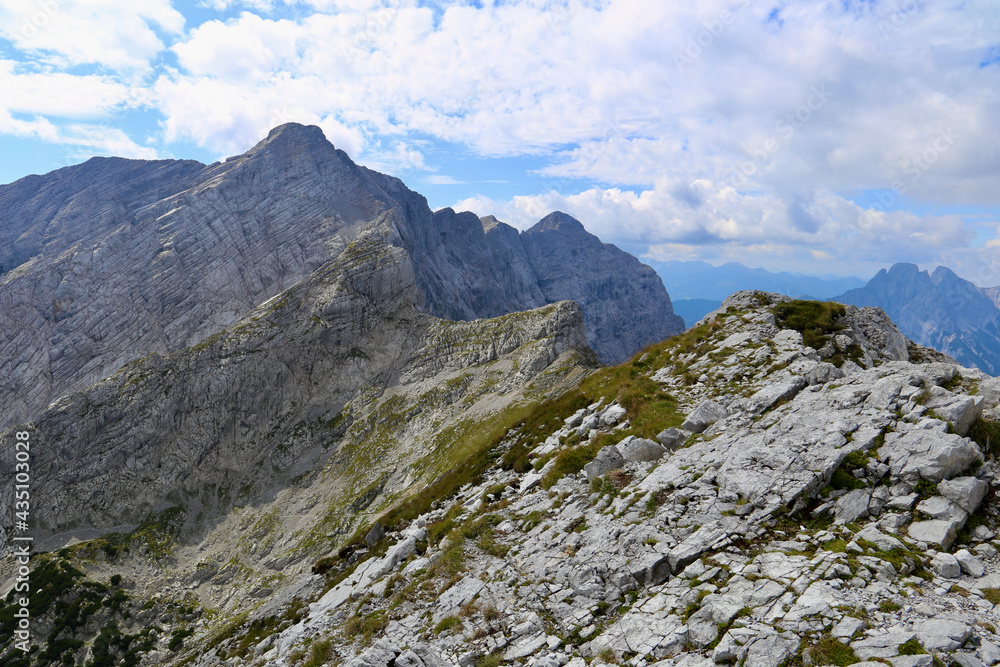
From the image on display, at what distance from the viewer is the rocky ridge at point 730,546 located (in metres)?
9.85

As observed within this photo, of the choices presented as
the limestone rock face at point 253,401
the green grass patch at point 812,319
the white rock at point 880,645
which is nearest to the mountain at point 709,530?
the white rock at point 880,645

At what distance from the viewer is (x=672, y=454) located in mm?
18469

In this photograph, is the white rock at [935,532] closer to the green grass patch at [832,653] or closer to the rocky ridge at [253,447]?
the green grass patch at [832,653]

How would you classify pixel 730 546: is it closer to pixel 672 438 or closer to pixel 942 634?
pixel 942 634

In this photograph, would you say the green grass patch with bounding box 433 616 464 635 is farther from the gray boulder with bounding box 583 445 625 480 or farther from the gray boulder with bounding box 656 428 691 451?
Result: the gray boulder with bounding box 656 428 691 451

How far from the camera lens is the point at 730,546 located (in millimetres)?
12695

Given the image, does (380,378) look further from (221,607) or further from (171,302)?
(171,302)

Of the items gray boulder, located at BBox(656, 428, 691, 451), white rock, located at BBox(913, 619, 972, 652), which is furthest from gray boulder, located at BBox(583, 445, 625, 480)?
white rock, located at BBox(913, 619, 972, 652)

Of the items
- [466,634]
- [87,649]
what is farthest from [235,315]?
[466,634]

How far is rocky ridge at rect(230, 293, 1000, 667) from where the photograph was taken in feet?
32.3

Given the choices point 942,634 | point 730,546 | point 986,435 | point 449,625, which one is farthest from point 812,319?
point 449,625

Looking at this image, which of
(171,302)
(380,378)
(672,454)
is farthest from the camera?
(171,302)

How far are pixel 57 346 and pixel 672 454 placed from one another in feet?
715

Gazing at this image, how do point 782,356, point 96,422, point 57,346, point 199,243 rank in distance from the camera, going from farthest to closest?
point 199,243 < point 57,346 < point 96,422 < point 782,356
